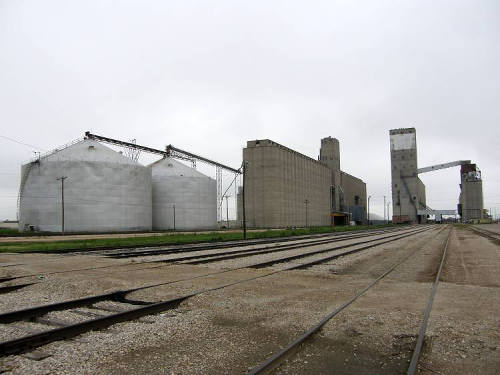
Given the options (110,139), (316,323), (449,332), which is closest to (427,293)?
(449,332)

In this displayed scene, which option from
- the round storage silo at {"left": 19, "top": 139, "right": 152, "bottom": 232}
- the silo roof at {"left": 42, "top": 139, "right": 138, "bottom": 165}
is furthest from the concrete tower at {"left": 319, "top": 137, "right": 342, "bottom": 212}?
the round storage silo at {"left": 19, "top": 139, "right": 152, "bottom": 232}

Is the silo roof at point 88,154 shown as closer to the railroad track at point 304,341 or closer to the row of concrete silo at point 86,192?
the row of concrete silo at point 86,192

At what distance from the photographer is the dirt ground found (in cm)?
547

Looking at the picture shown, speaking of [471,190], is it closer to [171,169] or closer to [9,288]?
[171,169]

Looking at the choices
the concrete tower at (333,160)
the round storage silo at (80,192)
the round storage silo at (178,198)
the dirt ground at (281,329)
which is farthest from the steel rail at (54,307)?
the concrete tower at (333,160)

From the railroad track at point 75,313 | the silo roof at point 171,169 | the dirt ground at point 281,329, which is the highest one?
the silo roof at point 171,169

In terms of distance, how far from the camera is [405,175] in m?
178

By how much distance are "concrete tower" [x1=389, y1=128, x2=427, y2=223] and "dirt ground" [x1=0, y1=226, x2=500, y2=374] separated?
17390cm

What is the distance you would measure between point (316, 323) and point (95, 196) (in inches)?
2506

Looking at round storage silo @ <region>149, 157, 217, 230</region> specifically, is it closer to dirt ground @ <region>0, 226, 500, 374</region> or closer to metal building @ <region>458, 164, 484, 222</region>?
dirt ground @ <region>0, 226, 500, 374</region>

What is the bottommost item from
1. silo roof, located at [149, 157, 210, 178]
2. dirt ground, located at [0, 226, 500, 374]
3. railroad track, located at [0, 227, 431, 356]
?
dirt ground, located at [0, 226, 500, 374]

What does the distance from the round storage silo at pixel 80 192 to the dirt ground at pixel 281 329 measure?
54573 mm

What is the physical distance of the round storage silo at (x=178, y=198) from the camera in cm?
8431

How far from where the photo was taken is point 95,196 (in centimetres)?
6556
